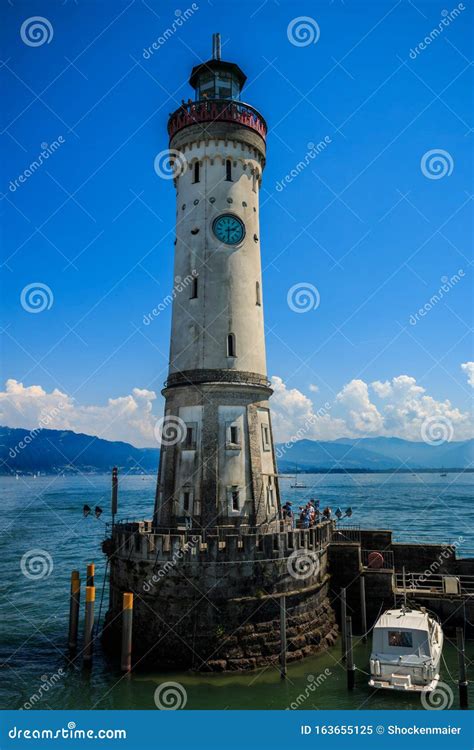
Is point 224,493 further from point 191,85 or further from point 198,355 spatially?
point 191,85

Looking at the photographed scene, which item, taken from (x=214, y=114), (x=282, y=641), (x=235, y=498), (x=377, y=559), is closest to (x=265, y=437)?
(x=235, y=498)

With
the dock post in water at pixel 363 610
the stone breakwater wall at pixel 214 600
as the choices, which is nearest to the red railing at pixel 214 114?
the stone breakwater wall at pixel 214 600

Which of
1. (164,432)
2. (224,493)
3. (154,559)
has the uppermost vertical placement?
(164,432)

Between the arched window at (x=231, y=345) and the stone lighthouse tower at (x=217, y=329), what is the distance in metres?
0.06

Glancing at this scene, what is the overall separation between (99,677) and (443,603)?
1849cm

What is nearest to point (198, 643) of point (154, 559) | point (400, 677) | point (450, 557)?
point (154, 559)

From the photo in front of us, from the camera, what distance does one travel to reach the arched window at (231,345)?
3397 cm

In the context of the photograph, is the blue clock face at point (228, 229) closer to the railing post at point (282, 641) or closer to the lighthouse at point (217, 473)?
the lighthouse at point (217, 473)

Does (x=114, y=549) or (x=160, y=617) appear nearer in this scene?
(x=160, y=617)

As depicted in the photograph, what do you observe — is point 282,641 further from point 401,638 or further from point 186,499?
point 186,499

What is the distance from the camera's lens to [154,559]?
91.1 ft

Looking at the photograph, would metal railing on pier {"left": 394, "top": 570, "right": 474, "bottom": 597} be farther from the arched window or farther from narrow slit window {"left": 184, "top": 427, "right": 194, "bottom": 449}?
the arched window

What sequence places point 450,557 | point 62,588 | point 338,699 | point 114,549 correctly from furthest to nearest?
point 62,588, point 450,557, point 114,549, point 338,699

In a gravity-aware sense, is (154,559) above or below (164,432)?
below
